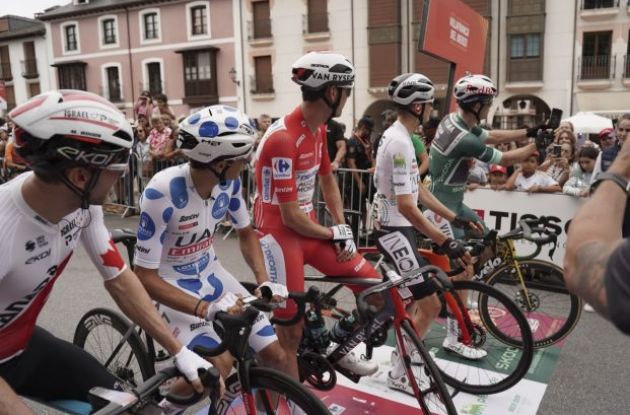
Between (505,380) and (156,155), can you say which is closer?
(505,380)

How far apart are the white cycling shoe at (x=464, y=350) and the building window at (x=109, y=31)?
36.5 meters

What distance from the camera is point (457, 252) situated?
10.8ft

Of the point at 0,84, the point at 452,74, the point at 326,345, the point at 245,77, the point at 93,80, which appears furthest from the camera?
the point at 93,80

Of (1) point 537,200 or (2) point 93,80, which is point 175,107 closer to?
(2) point 93,80

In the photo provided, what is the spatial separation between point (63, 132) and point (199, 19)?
33485 mm

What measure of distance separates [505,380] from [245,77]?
1164 inches

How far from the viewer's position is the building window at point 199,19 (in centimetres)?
3225

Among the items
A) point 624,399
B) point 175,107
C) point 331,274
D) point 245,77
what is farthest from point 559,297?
point 175,107

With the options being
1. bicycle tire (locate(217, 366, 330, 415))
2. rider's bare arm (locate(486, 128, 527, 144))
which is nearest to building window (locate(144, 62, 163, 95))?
rider's bare arm (locate(486, 128, 527, 144))

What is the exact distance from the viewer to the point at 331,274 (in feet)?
11.0

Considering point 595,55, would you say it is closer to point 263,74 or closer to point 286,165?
point 263,74

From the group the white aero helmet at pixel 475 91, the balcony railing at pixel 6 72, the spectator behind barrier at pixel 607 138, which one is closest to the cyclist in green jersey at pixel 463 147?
the white aero helmet at pixel 475 91

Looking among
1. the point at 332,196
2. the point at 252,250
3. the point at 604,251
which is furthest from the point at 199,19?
the point at 604,251

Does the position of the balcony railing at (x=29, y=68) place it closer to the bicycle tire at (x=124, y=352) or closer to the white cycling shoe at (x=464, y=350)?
the bicycle tire at (x=124, y=352)
